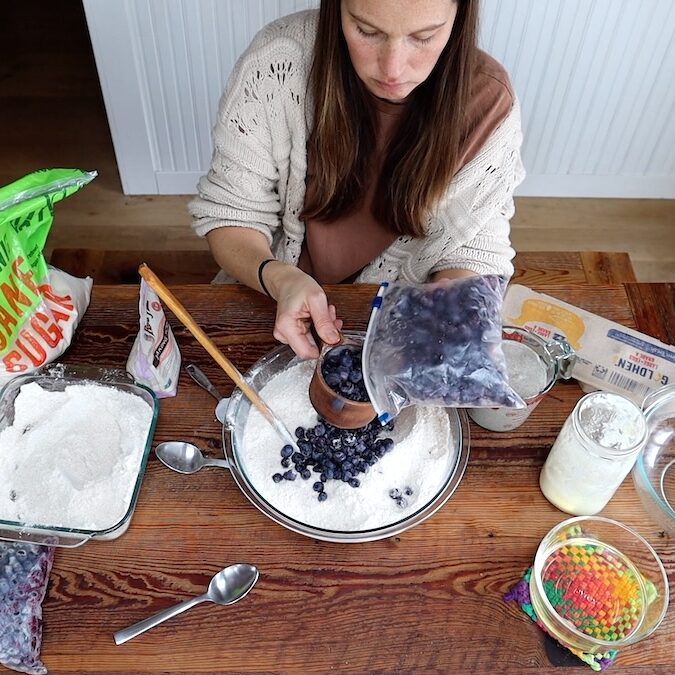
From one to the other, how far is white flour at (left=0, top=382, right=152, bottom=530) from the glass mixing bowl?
126 millimetres

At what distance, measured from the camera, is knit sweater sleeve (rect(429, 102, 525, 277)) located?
4.07 ft

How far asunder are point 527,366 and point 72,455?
2.14ft

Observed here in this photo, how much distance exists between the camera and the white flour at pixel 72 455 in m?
0.95

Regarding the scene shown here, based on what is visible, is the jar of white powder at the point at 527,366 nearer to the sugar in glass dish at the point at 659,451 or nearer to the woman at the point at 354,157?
the sugar in glass dish at the point at 659,451

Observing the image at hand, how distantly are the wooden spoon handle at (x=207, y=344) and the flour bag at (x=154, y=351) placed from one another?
0.10 ft

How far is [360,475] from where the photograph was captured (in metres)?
1.01

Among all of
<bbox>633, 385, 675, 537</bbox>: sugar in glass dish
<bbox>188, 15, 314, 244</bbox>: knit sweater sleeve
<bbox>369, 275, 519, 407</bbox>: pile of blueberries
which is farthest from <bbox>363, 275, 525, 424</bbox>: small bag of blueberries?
<bbox>188, 15, 314, 244</bbox>: knit sweater sleeve

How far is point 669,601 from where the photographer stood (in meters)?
0.93

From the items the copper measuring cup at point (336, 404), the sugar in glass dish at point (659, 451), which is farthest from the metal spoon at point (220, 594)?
the sugar in glass dish at point (659, 451)

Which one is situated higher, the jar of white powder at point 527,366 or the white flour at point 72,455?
the jar of white powder at point 527,366

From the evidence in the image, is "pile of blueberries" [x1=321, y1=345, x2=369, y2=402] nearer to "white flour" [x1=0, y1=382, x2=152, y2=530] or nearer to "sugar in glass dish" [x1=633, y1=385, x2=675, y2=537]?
"white flour" [x1=0, y1=382, x2=152, y2=530]

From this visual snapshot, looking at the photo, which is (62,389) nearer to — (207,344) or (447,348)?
(207,344)

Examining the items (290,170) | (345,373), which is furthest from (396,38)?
(345,373)

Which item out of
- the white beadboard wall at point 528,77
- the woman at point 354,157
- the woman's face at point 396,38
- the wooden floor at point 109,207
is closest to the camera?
the woman's face at point 396,38
